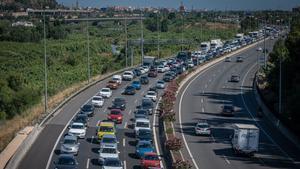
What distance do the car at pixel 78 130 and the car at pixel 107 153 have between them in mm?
6266

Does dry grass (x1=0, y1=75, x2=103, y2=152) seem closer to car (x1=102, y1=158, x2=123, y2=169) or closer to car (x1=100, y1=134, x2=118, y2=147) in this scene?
car (x1=100, y1=134, x2=118, y2=147)

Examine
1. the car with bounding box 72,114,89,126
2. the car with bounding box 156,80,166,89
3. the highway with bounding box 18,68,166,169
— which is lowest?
the highway with bounding box 18,68,166,169

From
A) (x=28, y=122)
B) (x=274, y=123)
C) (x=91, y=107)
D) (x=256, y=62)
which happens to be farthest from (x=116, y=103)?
(x=256, y=62)

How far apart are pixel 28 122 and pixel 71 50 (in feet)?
361

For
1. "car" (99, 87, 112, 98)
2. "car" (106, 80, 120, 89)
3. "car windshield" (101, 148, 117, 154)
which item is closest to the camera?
"car windshield" (101, 148, 117, 154)

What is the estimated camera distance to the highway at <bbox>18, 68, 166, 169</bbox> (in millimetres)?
A: 34719

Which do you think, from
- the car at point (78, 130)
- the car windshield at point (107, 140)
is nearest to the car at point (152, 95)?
the car at point (78, 130)

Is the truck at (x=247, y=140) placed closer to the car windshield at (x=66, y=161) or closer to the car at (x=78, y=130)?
the car at (x=78, y=130)

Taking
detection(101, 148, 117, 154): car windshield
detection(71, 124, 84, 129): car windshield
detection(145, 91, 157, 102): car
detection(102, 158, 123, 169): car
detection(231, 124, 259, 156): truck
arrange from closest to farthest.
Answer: detection(102, 158, 123, 169): car
detection(101, 148, 117, 154): car windshield
detection(231, 124, 259, 156): truck
detection(71, 124, 84, 129): car windshield
detection(145, 91, 157, 102): car

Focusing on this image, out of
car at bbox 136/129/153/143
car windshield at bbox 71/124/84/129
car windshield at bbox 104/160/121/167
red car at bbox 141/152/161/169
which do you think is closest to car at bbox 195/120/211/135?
car at bbox 136/129/153/143

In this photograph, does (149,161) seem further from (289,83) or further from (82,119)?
(289,83)

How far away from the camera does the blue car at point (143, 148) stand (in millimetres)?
35931

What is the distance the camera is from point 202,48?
124m

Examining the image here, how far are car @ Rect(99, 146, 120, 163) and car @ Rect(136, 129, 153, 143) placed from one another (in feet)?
14.9
